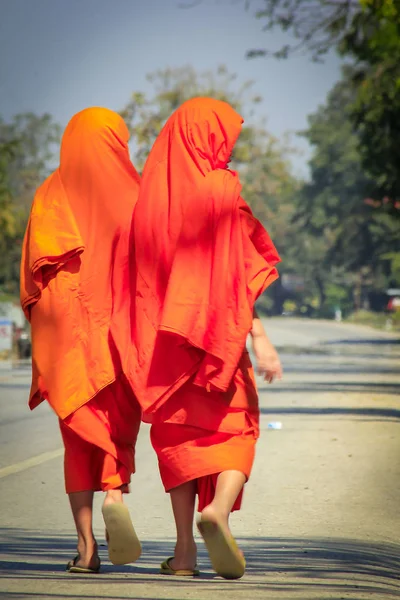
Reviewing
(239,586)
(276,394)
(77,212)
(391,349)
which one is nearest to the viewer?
(239,586)

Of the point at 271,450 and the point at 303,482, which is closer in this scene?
the point at 303,482

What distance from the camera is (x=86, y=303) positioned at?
584 cm

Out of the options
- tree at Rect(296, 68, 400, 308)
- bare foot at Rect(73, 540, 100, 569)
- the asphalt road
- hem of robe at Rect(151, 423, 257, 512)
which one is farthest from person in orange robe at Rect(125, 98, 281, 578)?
tree at Rect(296, 68, 400, 308)

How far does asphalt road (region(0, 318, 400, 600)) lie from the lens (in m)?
5.48

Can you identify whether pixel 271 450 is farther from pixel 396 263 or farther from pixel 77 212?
pixel 396 263

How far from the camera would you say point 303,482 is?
964cm

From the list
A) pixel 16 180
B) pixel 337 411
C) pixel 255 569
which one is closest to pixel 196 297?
pixel 255 569

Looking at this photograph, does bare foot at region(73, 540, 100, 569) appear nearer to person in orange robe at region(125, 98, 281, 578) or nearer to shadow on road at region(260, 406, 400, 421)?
person in orange robe at region(125, 98, 281, 578)

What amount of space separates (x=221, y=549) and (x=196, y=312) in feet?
3.19

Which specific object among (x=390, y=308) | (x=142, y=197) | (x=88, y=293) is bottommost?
(x=390, y=308)

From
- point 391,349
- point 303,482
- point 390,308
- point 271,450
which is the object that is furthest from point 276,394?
point 390,308

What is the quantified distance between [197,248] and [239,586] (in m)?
1.36

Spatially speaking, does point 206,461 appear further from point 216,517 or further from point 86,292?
point 86,292

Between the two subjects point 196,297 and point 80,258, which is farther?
point 80,258
